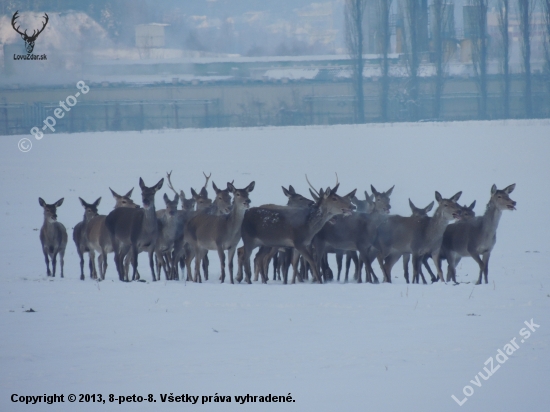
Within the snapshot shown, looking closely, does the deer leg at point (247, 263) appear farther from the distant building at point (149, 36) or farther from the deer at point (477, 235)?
the distant building at point (149, 36)

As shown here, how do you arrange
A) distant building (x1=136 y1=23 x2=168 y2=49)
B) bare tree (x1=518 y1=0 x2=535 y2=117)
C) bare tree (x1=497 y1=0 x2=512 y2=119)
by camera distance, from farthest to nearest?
distant building (x1=136 y1=23 x2=168 y2=49)
bare tree (x1=497 y1=0 x2=512 y2=119)
bare tree (x1=518 y1=0 x2=535 y2=117)

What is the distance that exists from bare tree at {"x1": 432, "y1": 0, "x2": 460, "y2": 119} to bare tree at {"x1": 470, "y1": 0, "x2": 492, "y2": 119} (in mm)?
2281

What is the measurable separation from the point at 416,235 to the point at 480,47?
70951 mm

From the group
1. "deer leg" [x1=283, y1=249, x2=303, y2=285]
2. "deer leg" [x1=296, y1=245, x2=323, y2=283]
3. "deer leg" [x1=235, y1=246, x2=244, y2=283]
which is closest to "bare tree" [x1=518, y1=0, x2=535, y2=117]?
"deer leg" [x1=235, y1=246, x2=244, y2=283]

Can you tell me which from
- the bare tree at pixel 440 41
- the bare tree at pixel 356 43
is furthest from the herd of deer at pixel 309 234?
the bare tree at pixel 440 41

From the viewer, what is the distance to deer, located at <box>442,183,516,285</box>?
46.2 ft

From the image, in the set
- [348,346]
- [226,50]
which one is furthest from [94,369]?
[226,50]

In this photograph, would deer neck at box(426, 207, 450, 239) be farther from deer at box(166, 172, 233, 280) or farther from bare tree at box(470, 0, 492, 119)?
bare tree at box(470, 0, 492, 119)

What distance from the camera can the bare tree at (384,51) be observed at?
77.4 meters

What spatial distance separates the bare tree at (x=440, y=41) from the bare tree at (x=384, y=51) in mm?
3844

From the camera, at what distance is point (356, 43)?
83500 mm

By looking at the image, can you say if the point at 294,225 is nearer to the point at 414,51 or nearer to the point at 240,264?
the point at 240,264

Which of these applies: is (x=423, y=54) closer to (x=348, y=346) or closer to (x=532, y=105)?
(x=532, y=105)

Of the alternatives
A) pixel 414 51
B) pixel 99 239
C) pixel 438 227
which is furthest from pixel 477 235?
pixel 414 51
